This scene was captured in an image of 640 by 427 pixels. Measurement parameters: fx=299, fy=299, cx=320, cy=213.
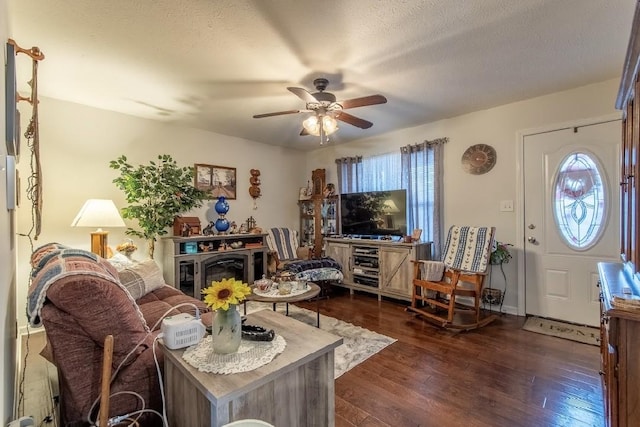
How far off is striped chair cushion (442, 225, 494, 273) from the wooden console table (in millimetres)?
2467

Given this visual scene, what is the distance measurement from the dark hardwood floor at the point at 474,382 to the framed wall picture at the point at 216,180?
293cm

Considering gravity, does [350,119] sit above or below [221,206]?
above

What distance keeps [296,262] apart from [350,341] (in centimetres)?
155

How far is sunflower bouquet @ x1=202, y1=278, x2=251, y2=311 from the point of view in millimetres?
1125

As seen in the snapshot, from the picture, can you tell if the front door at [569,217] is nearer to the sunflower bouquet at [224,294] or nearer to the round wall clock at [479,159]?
the round wall clock at [479,159]

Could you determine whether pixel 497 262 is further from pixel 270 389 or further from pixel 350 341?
pixel 270 389

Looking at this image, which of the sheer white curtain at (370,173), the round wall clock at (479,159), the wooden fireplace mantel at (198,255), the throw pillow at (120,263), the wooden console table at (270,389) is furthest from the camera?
the sheer white curtain at (370,173)

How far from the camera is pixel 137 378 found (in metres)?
1.41

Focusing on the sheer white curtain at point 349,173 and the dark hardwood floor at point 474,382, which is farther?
the sheer white curtain at point 349,173

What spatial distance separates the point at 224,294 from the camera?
1.15m

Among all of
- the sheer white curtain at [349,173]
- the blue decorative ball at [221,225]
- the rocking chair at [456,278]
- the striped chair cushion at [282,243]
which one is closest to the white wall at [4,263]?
the blue decorative ball at [221,225]

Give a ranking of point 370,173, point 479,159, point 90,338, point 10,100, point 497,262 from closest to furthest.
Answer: point 10,100, point 90,338, point 497,262, point 479,159, point 370,173

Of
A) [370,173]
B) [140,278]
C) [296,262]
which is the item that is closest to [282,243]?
[296,262]

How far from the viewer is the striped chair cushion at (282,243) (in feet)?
15.2
